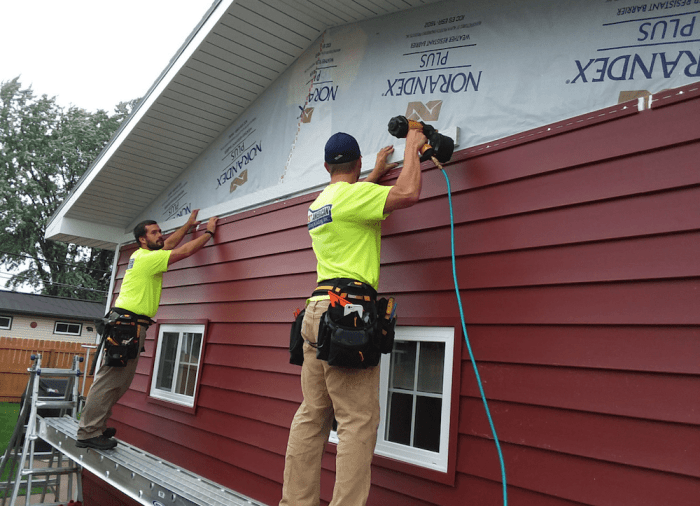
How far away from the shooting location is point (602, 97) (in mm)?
2508

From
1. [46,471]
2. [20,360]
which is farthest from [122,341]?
[20,360]

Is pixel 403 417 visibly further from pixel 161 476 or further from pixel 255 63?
pixel 255 63

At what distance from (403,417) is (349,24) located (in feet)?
9.47

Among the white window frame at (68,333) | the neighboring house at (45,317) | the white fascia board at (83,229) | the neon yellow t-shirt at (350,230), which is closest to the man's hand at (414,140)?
the neon yellow t-shirt at (350,230)

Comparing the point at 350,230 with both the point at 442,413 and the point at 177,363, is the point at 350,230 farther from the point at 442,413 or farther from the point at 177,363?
the point at 177,363

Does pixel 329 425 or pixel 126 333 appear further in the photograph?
pixel 126 333

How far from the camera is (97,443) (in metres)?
4.45

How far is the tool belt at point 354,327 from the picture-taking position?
94.5 inches

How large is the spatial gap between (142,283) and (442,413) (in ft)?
10.2

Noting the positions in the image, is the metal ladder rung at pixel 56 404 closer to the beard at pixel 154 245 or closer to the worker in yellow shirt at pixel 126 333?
the worker in yellow shirt at pixel 126 333

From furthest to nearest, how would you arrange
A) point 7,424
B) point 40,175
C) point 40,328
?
point 40,175 → point 40,328 → point 7,424

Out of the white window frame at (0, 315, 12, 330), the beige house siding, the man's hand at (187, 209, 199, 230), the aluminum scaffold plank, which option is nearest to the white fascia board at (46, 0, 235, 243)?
the man's hand at (187, 209, 199, 230)

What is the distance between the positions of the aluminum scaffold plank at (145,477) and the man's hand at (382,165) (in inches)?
83.4

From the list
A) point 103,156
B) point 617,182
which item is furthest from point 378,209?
point 103,156
